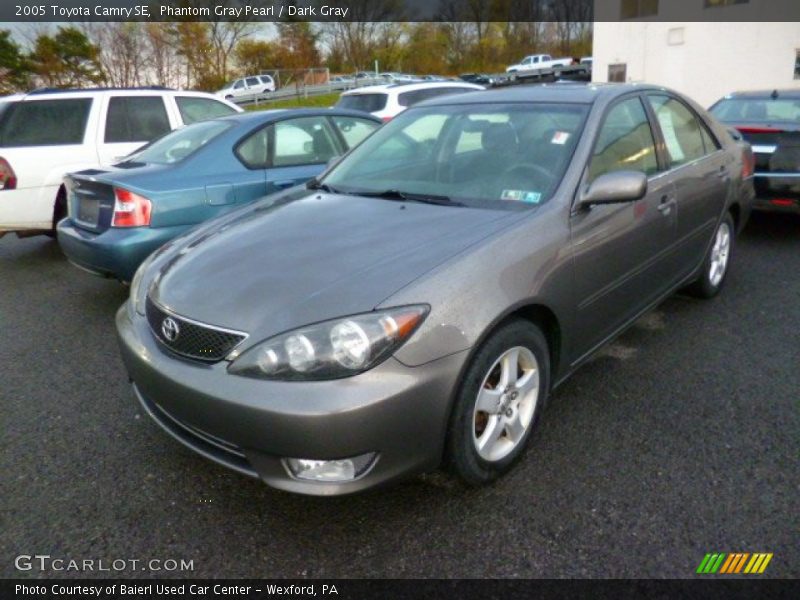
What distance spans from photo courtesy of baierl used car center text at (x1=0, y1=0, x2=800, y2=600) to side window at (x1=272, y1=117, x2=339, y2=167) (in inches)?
6.9

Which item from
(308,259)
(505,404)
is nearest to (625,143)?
(505,404)

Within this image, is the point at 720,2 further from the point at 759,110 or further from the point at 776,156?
the point at 776,156

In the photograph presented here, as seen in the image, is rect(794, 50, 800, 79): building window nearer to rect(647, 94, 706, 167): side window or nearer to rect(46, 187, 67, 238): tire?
rect(647, 94, 706, 167): side window

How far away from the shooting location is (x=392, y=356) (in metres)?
1.89

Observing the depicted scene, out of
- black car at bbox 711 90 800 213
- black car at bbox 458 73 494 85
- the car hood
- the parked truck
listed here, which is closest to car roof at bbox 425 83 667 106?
the car hood

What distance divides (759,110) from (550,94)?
4.67 m

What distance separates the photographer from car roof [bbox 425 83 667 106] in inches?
120

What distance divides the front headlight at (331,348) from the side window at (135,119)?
514 centimetres

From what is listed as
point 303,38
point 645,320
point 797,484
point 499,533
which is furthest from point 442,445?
point 303,38

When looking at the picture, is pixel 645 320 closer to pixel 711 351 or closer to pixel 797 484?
pixel 711 351

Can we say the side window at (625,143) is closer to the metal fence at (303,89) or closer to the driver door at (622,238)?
the driver door at (622,238)

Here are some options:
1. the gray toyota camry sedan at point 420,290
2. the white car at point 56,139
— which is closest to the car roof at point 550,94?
the gray toyota camry sedan at point 420,290

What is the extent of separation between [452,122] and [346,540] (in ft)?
7.48

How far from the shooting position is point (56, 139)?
5.66m
